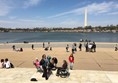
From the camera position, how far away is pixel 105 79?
13.8 m

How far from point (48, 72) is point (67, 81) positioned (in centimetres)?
219

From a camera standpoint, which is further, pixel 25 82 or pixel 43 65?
pixel 43 65

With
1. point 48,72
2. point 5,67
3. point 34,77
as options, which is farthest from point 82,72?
point 5,67

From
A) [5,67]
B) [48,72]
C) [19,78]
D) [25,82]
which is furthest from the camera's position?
[5,67]

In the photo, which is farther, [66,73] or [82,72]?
[82,72]

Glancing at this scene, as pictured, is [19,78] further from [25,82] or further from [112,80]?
[112,80]

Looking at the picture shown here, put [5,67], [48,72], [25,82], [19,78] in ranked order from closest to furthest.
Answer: [25,82] → [19,78] → [48,72] → [5,67]

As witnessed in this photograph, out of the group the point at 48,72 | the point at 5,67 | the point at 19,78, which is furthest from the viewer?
the point at 5,67

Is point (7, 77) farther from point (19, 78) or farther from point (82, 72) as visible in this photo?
point (82, 72)

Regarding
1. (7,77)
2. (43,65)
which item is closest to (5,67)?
(7,77)

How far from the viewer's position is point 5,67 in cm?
1728

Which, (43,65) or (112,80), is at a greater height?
(43,65)

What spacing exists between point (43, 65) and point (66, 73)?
1.60 m

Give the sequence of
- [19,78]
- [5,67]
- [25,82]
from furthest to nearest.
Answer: [5,67] < [19,78] < [25,82]
